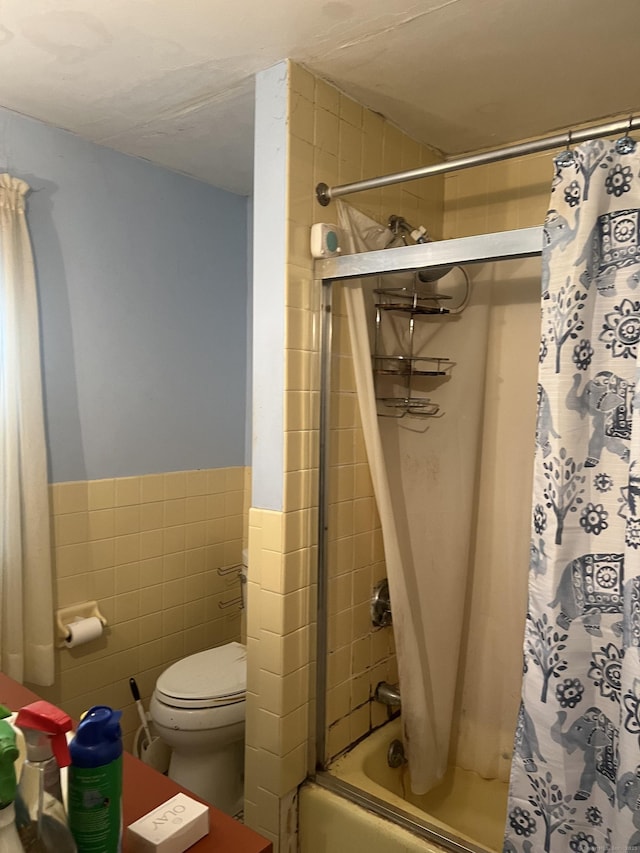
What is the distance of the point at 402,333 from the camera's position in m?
1.90

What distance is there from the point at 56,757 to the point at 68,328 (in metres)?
1.63

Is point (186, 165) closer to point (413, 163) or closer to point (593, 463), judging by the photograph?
point (413, 163)

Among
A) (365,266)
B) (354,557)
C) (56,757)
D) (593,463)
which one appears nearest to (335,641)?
(354,557)

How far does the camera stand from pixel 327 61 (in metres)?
1.56

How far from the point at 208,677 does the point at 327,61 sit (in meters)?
1.89

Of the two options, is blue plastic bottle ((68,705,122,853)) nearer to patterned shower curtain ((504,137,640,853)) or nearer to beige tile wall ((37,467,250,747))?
patterned shower curtain ((504,137,640,853))

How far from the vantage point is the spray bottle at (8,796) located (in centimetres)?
60

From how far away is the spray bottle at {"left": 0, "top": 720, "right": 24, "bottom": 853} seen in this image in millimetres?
601

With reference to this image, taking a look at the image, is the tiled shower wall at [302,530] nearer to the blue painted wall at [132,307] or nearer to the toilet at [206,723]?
the toilet at [206,723]

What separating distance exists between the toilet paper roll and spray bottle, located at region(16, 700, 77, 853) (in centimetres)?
144

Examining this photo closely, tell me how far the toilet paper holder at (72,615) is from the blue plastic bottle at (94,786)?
4.76 ft

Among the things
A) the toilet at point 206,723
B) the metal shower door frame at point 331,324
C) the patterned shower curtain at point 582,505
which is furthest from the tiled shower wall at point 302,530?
the patterned shower curtain at point 582,505

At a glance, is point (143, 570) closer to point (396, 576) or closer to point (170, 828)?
point (396, 576)

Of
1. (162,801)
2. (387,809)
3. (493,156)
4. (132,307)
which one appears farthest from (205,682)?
(493,156)
